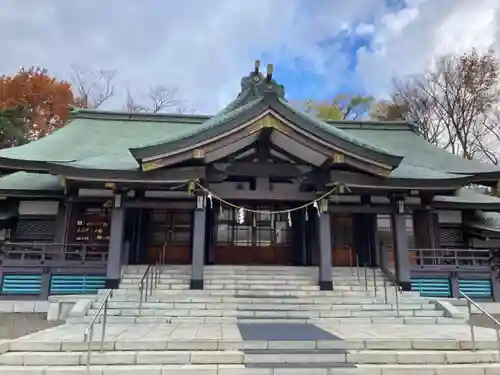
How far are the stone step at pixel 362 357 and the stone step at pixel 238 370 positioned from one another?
164 mm

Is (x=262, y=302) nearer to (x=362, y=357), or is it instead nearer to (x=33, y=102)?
(x=362, y=357)

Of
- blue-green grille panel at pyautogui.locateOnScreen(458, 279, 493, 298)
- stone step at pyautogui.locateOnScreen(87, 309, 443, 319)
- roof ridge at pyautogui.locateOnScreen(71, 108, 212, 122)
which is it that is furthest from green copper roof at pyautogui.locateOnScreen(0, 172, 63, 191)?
blue-green grille panel at pyautogui.locateOnScreen(458, 279, 493, 298)

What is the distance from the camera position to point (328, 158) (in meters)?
9.30

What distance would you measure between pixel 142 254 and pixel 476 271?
942 cm

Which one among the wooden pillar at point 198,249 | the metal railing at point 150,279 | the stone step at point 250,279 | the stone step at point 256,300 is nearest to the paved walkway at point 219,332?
the metal railing at point 150,279

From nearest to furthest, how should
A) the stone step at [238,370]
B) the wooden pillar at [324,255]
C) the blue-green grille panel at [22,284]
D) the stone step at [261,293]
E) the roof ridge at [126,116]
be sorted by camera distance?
the stone step at [238,370] → the stone step at [261,293] → the wooden pillar at [324,255] → the blue-green grille panel at [22,284] → the roof ridge at [126,116]

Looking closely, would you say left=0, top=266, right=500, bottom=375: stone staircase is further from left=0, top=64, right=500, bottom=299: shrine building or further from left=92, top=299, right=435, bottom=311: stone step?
left=0, top=64, right=500, bottom=299: shrine building

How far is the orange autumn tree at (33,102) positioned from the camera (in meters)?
22.1

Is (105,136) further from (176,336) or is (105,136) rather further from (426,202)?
(426,202)

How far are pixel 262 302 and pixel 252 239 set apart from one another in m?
3.97

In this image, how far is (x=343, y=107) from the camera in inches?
1122

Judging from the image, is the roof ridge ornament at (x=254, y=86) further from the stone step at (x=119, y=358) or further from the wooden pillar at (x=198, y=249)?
the stone step at (x=119, y=358)

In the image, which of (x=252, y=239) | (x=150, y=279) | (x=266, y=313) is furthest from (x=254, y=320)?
(x=252, y=239)

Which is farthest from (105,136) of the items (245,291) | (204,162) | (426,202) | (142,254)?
(426,202)
